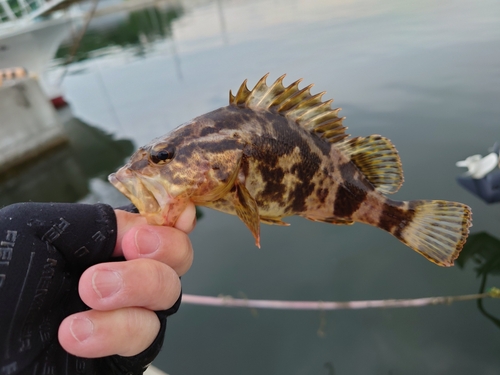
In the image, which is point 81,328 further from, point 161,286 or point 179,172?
point 179,172

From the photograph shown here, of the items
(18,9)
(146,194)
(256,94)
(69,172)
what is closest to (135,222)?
(146,194)

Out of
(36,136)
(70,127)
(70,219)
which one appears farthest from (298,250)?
(70,127)

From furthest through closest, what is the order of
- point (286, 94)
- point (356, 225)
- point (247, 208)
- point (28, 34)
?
point (28, 34)
point (356, 225)
point (286, 94)
point (247, 208)

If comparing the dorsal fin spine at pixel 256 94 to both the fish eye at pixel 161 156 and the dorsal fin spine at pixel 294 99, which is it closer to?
the dorsal fin spine at pixel 294 99

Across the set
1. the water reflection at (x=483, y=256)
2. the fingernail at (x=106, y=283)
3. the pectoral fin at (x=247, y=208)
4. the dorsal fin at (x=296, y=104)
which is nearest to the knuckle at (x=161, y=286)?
the fingernail at (x=106, y=283)

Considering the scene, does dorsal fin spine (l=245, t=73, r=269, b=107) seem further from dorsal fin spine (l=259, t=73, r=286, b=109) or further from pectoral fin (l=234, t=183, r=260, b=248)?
pectoral fin (l=234, t=183, r=260, b=248)

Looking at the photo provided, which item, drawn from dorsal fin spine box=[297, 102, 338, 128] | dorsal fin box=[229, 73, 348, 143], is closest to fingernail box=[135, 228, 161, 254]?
dorsal fin box=[229, 73, 348, 143]
